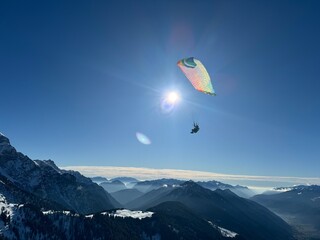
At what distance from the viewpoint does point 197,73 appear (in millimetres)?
94938

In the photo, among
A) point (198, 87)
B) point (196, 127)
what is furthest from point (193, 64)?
A: point (196, 127)

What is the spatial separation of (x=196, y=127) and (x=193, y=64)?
108ft

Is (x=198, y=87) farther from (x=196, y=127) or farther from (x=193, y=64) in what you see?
(x=196, y=127)

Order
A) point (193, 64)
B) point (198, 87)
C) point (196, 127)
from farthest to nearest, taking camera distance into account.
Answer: point (196, 127) → point (193, 64) → point (198, 87)

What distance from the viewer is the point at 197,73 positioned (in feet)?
311

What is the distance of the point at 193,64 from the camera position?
97.6 m

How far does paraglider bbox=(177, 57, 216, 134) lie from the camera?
90.7 m

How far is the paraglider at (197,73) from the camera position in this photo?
9069 cm

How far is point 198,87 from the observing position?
90.6m

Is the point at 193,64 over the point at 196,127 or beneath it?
over

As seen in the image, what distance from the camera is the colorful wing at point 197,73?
90750 millimetres

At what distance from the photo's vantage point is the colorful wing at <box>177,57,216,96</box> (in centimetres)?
9075

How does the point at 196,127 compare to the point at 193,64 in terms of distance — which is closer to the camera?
the point at 193,64

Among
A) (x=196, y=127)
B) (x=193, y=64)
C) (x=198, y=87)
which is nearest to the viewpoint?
(x=198, y=87)
